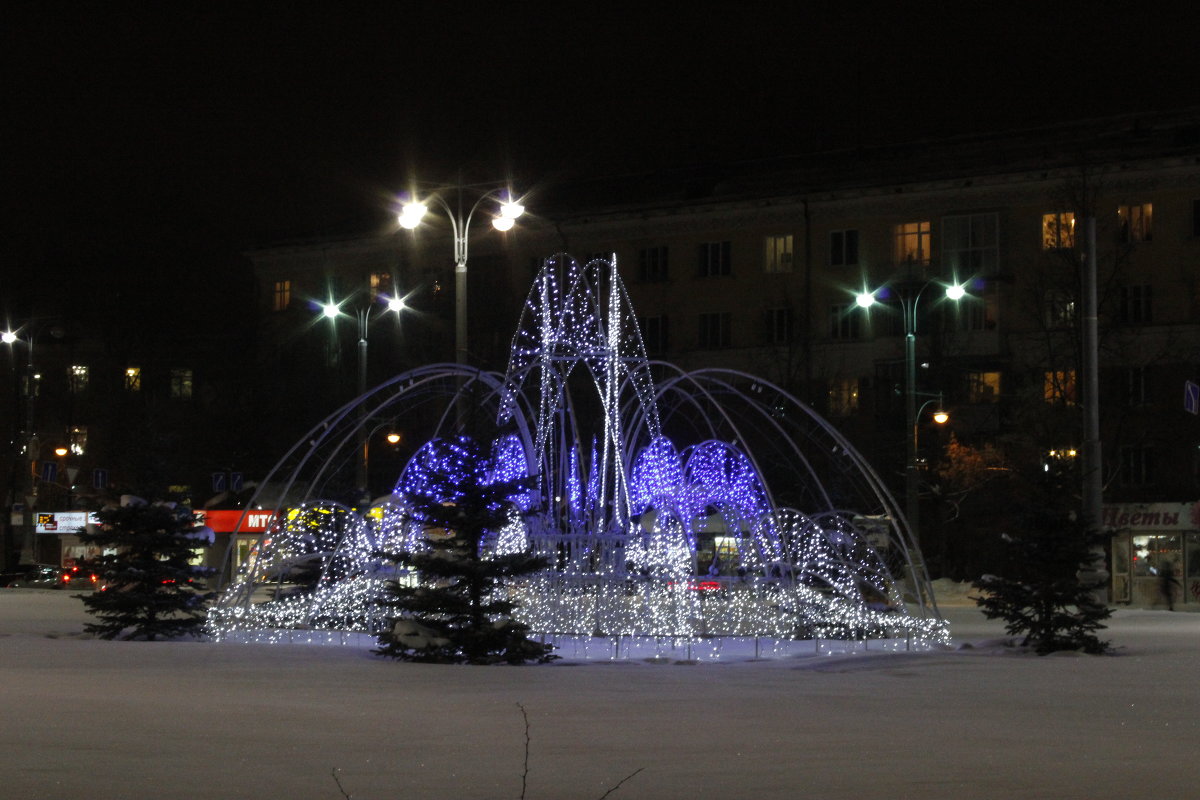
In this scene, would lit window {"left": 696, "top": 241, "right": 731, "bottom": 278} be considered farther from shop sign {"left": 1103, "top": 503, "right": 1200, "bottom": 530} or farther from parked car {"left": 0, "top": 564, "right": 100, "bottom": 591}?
parked car {"left": 0, "top": 564, "right": 100, "bottom": 591}

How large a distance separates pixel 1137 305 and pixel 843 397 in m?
10.1

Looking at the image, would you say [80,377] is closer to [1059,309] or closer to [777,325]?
[777,325]

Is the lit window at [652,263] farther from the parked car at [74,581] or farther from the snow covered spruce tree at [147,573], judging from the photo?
the snow covered spruce tree at [147,573]

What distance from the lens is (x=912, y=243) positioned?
54438 millimetres

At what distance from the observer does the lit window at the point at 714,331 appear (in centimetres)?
5791

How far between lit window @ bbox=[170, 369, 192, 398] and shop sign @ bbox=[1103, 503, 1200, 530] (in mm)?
41304

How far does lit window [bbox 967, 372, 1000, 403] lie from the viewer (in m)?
52.6

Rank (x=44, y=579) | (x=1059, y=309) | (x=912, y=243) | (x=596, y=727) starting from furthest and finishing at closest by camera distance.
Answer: (x=912, y=243)
(x=44, y=579)
(x=1059, y=309)
(x=596, y=727)

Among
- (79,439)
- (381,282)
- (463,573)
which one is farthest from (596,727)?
(79,439)

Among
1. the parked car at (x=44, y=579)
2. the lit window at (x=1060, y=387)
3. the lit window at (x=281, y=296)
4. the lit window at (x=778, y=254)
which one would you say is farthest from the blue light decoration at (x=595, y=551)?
the lit window at (x=281, y=296)

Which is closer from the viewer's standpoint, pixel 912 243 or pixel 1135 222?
pixel 1135 222

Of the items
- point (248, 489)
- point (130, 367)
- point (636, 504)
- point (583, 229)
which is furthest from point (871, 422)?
point (130, 367)

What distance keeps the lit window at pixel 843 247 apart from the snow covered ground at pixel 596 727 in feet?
118

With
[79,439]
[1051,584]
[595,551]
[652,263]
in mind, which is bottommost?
[1051,584]
